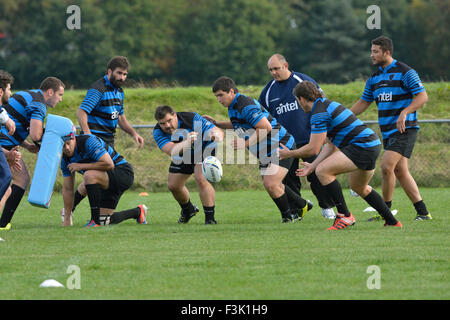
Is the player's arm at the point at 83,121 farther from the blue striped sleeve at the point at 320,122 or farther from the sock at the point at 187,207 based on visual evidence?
the blue striped sleeve at the point at 320,122

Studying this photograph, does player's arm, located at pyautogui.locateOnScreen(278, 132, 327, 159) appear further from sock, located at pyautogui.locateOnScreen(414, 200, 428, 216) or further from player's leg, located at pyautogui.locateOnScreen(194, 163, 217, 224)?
sock, located at pyautogui.locateOnScreen(414, 200, 428, 216)

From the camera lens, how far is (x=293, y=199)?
10.2 metres

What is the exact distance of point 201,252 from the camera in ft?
23.6

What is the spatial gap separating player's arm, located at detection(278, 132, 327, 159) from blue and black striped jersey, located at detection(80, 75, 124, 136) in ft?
8.15

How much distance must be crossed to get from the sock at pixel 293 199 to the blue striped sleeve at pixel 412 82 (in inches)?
81.0

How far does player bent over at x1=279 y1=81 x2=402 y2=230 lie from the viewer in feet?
27.9

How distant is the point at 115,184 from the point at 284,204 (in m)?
2.17

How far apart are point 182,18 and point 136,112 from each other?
44.0 meters

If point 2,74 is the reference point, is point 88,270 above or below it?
below

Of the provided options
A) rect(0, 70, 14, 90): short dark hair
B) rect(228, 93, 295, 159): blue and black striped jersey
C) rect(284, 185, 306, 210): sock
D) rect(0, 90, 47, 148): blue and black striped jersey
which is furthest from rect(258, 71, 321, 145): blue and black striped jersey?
rect(0, 70, 14, 90): short dark hair

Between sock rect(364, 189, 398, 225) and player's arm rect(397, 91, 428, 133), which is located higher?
player's arm rect(397, 91, 428, 133)

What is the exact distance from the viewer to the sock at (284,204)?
9.70 meters
